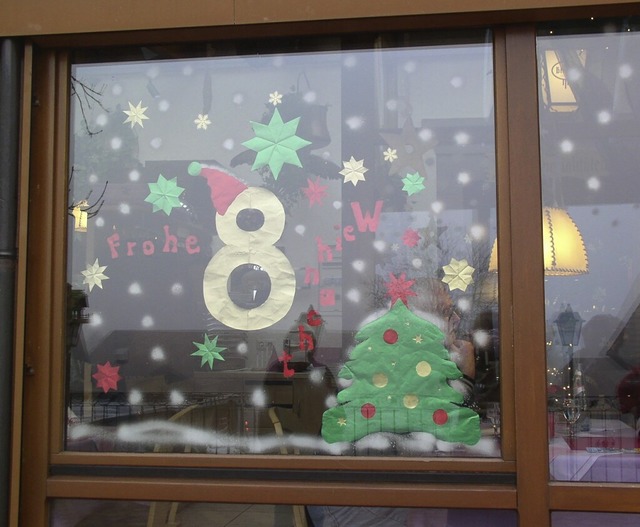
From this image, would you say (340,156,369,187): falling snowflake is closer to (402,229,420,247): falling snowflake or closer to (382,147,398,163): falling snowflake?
(382,147,398,163): falling snowflake

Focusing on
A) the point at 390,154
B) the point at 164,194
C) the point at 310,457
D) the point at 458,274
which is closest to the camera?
the point at 310,457

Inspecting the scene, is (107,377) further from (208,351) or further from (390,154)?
(390,154)

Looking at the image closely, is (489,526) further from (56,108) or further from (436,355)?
(56,108)

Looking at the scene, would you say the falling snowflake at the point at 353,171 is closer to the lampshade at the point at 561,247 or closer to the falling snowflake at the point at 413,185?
the falling snowflake at the point at 413,185

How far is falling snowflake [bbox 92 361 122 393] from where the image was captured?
3.14 metres

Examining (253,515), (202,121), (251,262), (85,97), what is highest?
(85,97)

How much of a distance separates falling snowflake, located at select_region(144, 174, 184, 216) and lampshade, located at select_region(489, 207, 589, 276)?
139 cm

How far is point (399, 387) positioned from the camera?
117 inches

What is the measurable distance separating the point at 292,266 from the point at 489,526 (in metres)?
1.32

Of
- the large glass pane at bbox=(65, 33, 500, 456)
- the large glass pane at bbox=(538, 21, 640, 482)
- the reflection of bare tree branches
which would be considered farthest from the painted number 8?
the large glass pane at bbox=(538, 21, 640, 482)

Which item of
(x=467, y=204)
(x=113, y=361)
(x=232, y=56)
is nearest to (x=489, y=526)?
(x=467, y=204)

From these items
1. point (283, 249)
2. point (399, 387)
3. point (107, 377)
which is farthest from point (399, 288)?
point (107, 377)

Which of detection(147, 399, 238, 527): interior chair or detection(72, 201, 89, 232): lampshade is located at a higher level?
detection(72, 201, 89, 232): lampshade

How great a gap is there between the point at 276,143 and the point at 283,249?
0.47 meters
